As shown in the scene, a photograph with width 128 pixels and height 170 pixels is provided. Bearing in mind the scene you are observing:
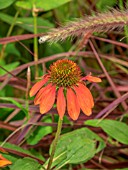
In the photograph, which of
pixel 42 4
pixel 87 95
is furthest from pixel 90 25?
pixel 42 4

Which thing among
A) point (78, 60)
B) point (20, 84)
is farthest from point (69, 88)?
point (78, 60)

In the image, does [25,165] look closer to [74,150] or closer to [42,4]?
[74,150]

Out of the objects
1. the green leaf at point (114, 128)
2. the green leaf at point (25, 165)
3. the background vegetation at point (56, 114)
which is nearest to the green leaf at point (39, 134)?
the background vegetation at point (56, 114)

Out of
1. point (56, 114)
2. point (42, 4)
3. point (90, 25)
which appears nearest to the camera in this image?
point (90, 25)

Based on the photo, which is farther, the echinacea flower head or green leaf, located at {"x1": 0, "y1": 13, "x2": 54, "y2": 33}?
green leaf, located at {"x1": 0, "y1": 13, "x2": 54, "y2": 33}

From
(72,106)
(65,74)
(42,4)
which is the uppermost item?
(42,4)

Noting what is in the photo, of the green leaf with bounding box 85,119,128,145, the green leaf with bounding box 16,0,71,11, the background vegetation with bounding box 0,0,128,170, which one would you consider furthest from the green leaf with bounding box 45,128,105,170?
the green leaf with bounding box 16,0,71,11

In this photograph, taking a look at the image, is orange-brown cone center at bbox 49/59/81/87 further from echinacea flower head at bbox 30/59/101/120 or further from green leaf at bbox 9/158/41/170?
green leaf at bbox 9/158/41/170

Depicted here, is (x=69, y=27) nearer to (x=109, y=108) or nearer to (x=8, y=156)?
(x=8, y=156)
